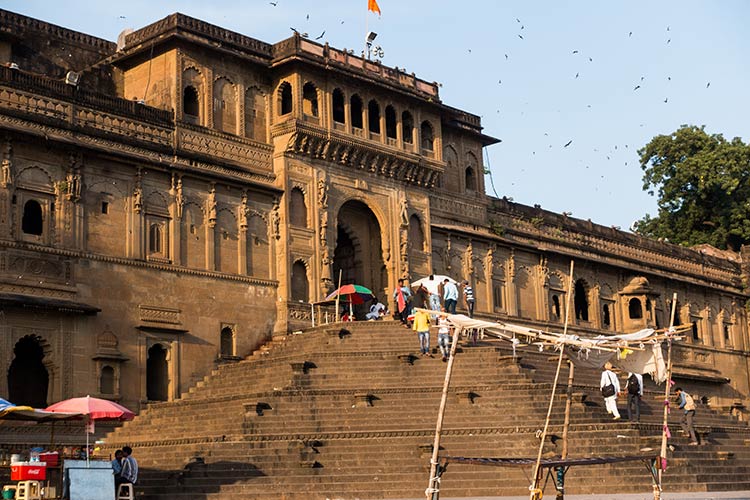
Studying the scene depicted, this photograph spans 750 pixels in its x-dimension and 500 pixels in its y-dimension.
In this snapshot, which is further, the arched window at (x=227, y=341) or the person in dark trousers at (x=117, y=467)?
the arched window at (x=227, y=341)

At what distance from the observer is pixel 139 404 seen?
2856 centimetres

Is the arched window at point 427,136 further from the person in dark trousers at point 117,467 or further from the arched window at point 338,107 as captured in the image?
the person in dark trousers at point 117,467

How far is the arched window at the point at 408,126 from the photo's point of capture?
36.7m

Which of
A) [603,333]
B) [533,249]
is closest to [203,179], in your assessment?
[533,249]

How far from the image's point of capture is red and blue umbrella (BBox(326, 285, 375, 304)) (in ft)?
106

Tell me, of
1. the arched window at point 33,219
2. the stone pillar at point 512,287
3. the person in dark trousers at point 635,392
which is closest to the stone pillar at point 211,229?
the arched window at point 33,219

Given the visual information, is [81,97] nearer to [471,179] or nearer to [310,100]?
[310,100]

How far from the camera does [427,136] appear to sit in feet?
124

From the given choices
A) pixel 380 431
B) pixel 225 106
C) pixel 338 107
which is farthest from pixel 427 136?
pixel 380 431

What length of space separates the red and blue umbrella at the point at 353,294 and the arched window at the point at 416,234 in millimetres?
3275

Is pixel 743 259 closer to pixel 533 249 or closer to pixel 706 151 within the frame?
pixel 706 151

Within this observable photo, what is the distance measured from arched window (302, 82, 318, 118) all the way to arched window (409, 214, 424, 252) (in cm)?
500

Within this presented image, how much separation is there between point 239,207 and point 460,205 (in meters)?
9.88

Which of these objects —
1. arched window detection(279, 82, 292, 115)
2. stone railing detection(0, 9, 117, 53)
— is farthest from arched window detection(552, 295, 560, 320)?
stone railing detection(0, 9, 117, 53)
